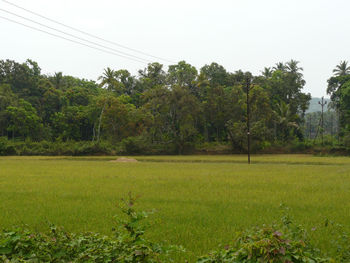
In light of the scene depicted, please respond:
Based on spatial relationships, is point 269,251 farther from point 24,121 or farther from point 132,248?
point 24,121

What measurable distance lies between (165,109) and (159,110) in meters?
1.19

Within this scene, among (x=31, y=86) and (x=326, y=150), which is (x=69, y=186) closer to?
(x=326, y=150)

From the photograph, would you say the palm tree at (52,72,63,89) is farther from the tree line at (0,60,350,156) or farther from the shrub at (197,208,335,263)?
the shrub at (197,208,335,263)

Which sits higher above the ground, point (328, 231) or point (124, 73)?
point (124, 73)

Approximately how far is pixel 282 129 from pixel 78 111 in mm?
31208

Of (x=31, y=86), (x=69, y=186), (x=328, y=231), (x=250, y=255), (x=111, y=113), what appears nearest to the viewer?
(x=250, y=255)

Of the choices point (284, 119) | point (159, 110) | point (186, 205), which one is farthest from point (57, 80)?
point (186, 205)

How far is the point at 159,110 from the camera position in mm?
46000

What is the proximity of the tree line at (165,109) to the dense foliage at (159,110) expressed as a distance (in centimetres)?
13

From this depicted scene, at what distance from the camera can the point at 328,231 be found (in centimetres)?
668

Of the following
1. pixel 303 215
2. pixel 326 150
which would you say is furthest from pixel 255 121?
pixel 303 215

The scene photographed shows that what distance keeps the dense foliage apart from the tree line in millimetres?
128

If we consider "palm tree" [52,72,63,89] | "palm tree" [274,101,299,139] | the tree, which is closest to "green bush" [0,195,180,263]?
"palm tree" [274,101,299,139]

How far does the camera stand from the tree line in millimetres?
44969
